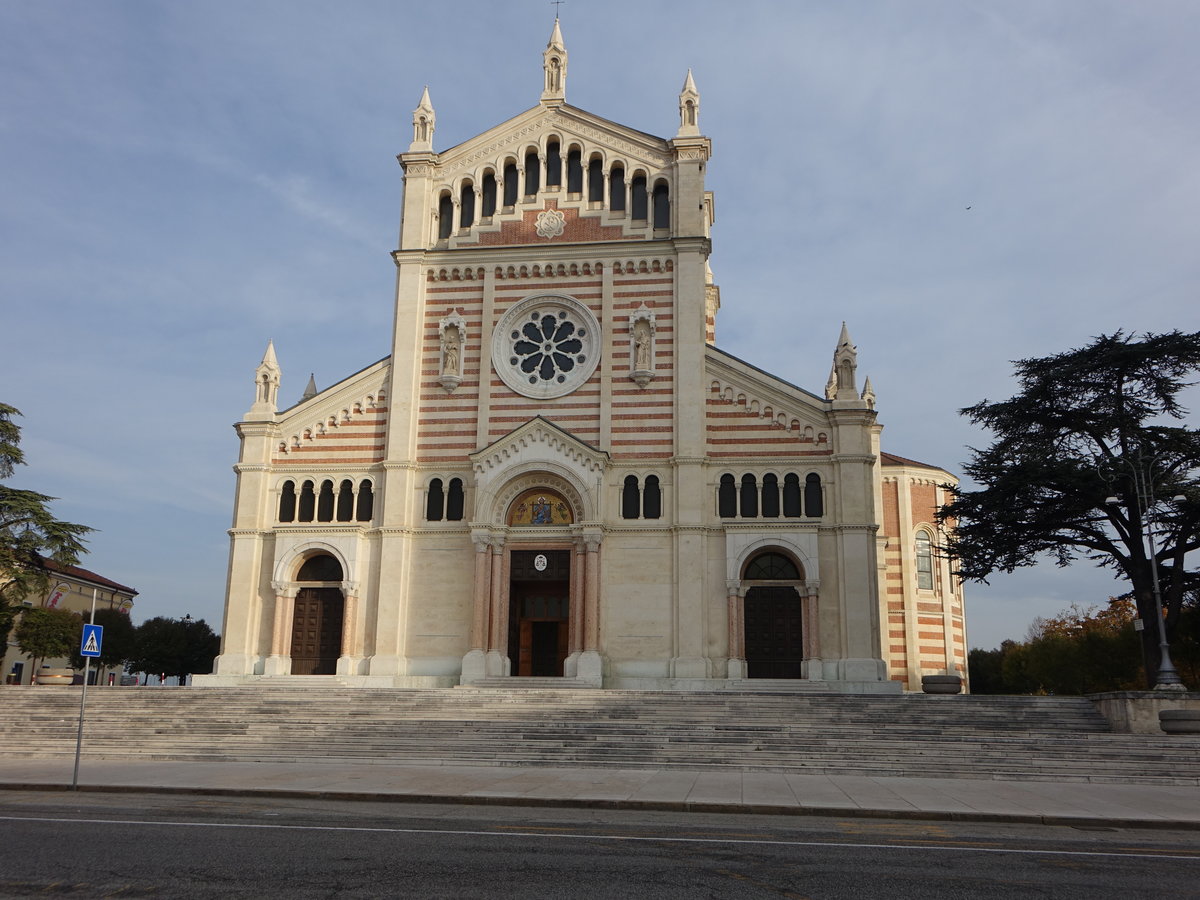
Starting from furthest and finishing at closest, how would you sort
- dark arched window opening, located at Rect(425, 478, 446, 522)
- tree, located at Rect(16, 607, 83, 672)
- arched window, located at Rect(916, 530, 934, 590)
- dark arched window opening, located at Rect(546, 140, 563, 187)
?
arched window, located at Rect(916, 530, 934, 590) → tree, located at Rect(16, 607, 83, 672) → dark arched window opening, located at Rect(546, 140, 563, 187) → dark arched window opening, located at Rect(425, 478, 446, 522)

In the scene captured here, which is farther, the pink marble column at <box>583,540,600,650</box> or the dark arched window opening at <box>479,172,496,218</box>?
the dark arched window opening at <box>479,172,496,218</box>

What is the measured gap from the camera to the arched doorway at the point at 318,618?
124 ft

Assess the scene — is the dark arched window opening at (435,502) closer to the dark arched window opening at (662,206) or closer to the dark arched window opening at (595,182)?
the dark arched window opening at (595,182)

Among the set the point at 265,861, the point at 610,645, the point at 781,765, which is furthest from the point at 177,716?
the point at 265,861

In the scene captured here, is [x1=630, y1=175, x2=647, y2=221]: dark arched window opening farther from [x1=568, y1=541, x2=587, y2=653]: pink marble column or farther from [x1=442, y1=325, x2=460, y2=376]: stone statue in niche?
[x1=568, y1=541, x2=587, y2=653]: pink marble column

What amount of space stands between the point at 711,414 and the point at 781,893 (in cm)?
2854

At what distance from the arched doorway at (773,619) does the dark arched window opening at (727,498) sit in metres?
1.91

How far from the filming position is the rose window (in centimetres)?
3919

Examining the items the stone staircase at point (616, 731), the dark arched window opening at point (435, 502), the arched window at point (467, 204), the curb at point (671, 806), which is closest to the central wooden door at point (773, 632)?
the stone staircase at point (616, 731)

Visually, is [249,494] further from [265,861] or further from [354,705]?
[265,861]

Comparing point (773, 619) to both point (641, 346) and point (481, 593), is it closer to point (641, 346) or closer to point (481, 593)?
point (481, 593)

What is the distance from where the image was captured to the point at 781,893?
401 inches

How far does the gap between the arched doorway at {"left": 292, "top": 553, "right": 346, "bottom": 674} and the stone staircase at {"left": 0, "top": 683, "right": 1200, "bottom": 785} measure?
566 centimetres

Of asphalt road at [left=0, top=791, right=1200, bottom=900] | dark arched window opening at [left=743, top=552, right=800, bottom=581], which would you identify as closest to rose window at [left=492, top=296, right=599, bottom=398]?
dark arched window opening at [left=743, top=552, right=800, bottom=581]
